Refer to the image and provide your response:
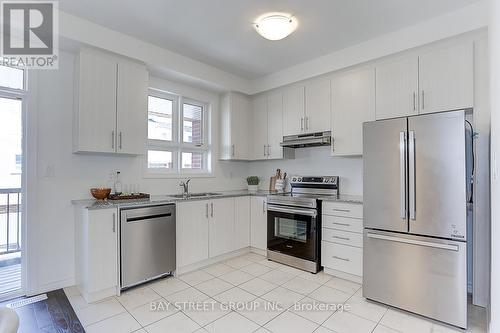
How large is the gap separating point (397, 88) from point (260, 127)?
6.77 ft

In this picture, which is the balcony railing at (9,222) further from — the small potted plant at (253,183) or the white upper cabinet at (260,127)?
the white upper cabinet at (260,127)

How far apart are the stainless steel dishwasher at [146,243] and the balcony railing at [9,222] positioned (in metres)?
1.59

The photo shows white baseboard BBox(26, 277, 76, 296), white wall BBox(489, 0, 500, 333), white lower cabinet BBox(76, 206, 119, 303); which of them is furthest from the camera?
white baseboard BBox(26, 277, 76, 296)

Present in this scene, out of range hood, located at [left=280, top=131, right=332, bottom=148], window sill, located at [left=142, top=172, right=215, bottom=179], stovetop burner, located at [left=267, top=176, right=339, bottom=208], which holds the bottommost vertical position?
stovetop burner, located at [left=267, top=176, right=339, bottom=208]

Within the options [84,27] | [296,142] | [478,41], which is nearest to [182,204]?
[296,142]

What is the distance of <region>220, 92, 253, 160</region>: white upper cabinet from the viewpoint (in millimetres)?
4148

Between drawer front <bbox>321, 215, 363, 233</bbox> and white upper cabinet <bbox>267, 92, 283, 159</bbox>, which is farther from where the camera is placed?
white upper cabinet <bbox>267, 92, 283, 159</bbox>

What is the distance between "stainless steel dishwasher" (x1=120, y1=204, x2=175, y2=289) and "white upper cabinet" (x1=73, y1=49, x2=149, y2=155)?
2.46 ft

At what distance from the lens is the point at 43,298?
8.23 feet

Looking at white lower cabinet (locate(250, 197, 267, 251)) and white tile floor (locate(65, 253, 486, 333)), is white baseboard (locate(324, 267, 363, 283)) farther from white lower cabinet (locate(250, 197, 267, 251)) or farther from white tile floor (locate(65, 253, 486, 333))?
white lower cabinet (locate(250, 197, 267, 251))

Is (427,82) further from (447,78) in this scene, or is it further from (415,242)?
(415,242)

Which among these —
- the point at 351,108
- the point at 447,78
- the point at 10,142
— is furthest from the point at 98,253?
the point at 447,78

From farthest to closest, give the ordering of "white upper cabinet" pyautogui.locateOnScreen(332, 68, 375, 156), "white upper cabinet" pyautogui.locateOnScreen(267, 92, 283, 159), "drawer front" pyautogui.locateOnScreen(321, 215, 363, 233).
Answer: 1. "white upper cabinet" pyautogui.locateOnScreen(267, 92, 283, 159)
2. "white upper cabinet" pyautogui.locateOnScreen(332, 68, 375, 156)
3. "drawer front" pyautogui.locateOnScreen(321, 215, 363, 233)

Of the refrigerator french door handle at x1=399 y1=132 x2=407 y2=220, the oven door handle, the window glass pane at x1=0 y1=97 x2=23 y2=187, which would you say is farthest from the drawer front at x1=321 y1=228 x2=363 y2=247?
the window glass pane at x1=0 y1=97 x2=23 y2=187
